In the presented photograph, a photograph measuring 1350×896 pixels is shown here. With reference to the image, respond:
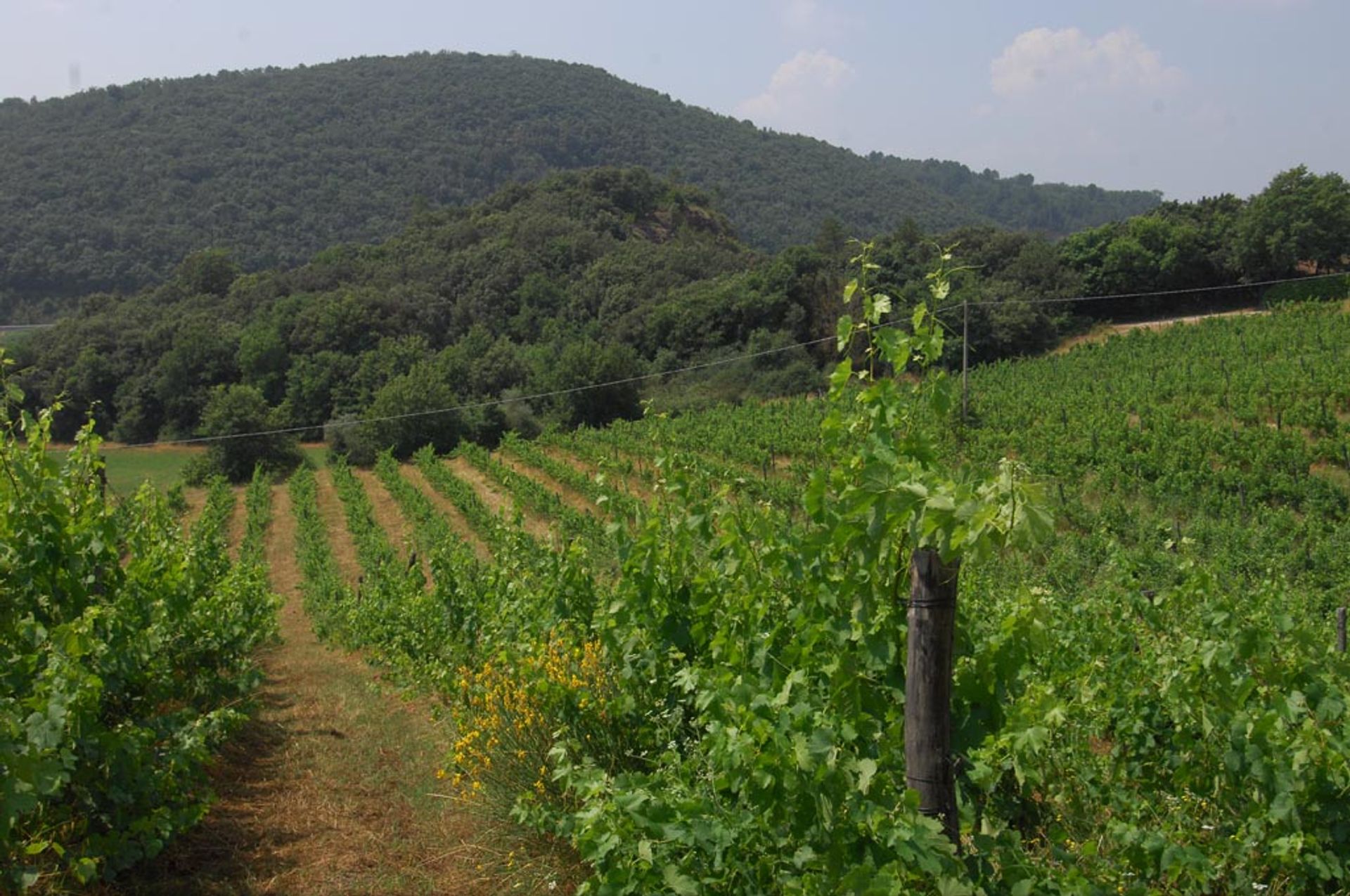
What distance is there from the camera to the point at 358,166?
9562 cm

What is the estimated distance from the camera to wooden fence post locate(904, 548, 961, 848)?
2564mm

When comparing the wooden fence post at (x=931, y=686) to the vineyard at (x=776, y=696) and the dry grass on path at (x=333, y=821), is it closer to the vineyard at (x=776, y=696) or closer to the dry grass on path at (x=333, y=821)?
the vineyard at (x=776, y=696)

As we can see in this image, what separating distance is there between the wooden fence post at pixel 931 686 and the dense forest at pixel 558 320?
34383 millimetres

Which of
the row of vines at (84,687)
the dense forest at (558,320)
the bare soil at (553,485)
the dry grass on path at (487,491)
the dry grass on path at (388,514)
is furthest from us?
the dense forest at (558,320)

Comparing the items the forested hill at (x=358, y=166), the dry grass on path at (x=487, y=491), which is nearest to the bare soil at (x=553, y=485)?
the dry grass on path at (x=487, y=491)

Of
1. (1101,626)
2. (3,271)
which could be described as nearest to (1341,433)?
(1101,626)

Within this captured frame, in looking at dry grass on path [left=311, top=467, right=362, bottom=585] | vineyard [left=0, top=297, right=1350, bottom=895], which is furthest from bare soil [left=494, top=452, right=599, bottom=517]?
vineyard [left=0, top=297, right=1350, bottom=895]

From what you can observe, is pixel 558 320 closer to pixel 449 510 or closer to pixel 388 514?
pixel 388 514

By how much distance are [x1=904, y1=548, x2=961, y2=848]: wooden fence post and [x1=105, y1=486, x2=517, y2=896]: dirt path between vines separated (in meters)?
2.18

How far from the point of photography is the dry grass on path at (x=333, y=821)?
4.18 meters

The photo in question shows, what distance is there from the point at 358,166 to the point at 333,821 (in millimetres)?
99531

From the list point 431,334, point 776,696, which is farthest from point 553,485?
point 776,696

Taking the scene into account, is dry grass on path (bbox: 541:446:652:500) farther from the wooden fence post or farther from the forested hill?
the forested hill

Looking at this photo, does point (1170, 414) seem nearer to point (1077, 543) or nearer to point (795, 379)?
point (1077, 543)
